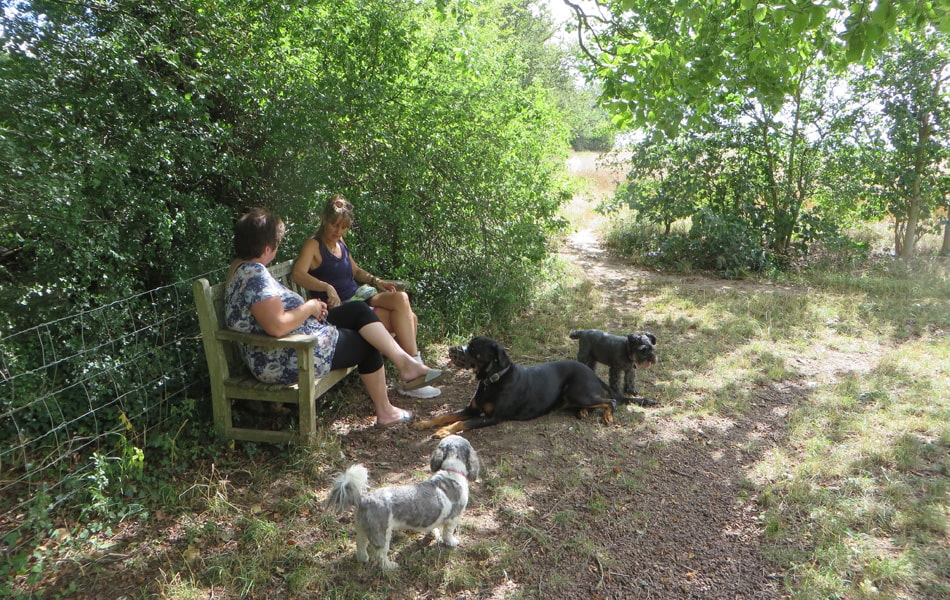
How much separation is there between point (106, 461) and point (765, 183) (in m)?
10.3

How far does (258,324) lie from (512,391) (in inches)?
71.2

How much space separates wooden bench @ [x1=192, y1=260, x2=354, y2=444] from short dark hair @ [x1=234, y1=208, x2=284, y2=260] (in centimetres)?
29

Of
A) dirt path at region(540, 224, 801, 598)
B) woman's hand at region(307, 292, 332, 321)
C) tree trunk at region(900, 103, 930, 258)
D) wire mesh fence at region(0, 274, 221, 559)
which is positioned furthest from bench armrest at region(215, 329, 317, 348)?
A: tree trunk at region(900, 103, 930, 258)

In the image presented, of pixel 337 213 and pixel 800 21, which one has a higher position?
pixel 800 21

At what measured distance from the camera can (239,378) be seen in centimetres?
370

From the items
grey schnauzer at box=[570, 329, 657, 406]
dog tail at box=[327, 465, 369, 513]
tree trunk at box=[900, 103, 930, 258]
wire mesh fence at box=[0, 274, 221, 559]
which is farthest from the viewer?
tree trunk at box=[900, 103, 930, 258]

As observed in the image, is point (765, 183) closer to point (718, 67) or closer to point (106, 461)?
point (718, 67)

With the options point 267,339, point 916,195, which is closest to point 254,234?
point 267,339

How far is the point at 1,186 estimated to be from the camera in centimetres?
312

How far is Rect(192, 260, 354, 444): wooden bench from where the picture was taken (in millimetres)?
3486

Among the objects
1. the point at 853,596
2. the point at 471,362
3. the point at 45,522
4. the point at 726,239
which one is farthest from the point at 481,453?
the point at 726,239

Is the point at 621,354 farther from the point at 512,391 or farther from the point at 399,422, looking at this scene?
the point at 399,422

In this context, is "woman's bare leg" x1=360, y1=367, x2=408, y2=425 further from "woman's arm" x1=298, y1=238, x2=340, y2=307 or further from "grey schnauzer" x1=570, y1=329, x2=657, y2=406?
"grey schnauzer" x1=570, y1=329, x2=657, y2=406

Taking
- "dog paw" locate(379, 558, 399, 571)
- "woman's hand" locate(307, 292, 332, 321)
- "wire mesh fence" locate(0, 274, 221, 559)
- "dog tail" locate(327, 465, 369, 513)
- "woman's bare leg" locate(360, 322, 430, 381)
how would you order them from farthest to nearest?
"woman's bare leg" locate(360, 322, 430, 381) < "woman's hand" locate(307, 292, 332, 321) < "wire mesh fence" locate(0, 274, 221, 559) < "dog paw" locate(379, 558, 399, 571) < "dog tail" locate(327, 465, 369, 513)
